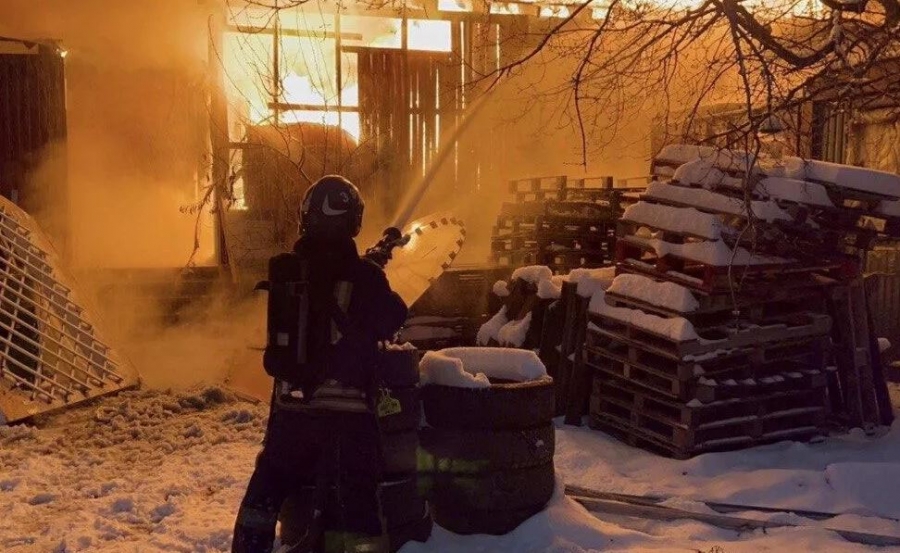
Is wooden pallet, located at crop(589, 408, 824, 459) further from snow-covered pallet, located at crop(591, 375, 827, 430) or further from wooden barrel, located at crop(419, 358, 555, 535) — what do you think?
wooden barrel, located at crop(419, 358, 555, 535)

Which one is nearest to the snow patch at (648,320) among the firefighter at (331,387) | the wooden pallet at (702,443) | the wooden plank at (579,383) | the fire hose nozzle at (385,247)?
the wooden plank at (579,383)

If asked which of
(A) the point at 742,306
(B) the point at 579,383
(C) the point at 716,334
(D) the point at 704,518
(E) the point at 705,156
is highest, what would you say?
(E) the point at 705,156

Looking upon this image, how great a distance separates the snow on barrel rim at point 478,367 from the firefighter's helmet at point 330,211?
1190mm

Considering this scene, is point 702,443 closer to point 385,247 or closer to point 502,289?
point 502,289

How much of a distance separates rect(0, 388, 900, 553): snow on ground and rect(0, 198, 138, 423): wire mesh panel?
0.31 meters

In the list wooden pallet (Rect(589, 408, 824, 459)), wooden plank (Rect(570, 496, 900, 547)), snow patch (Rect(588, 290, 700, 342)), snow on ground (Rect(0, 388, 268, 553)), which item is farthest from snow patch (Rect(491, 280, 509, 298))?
wooden plank (Rect(570, 496, 900, 547))

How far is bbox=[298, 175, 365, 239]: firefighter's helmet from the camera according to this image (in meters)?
4.52

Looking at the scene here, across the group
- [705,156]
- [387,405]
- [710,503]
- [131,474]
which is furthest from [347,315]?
[705,156]

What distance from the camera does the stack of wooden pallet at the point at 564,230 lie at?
39.7 feet

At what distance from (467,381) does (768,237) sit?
340 centimetres

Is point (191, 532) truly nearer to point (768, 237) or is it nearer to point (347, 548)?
point (347, 548)

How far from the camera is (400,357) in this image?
5.04m

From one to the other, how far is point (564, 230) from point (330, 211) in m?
8.21

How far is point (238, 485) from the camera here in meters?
6.73
